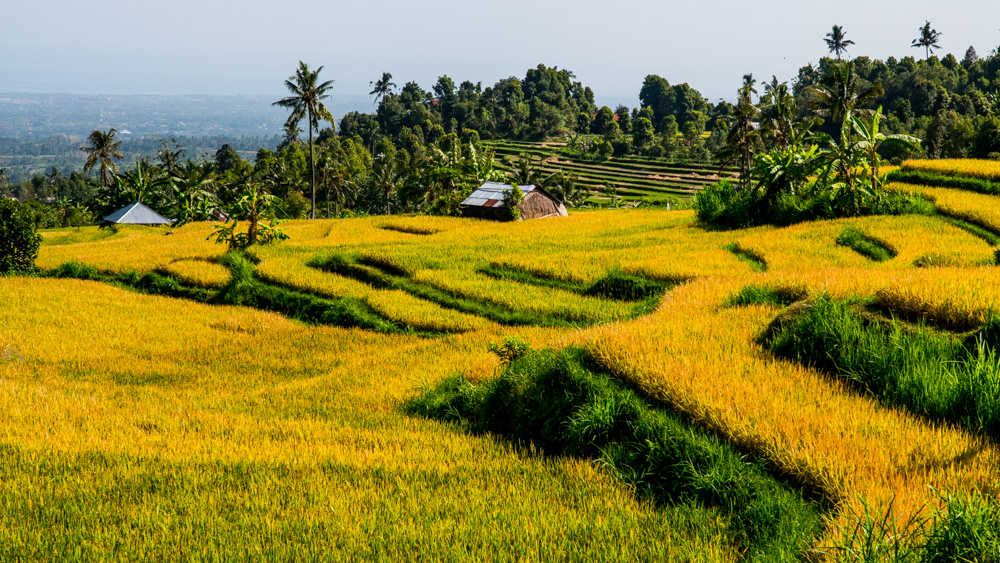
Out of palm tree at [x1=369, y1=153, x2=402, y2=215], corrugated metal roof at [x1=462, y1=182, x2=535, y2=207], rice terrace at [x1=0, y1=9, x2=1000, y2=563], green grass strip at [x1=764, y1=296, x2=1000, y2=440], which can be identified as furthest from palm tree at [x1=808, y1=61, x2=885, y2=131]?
palm tree at [x1=369, y1=153, x2=402, y2=215]

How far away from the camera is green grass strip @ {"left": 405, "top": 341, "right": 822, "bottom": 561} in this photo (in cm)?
375

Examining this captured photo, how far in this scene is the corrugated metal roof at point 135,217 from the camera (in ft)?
120

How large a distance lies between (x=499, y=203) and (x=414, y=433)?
25754 millimetres

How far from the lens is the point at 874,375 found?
5332 mm

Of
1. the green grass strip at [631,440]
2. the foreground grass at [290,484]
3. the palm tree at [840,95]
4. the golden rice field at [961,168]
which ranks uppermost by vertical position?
the palm tree at [840,95]

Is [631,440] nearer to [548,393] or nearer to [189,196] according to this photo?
[548,393]

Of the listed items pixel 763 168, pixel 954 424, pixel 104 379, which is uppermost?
pixel 763 168

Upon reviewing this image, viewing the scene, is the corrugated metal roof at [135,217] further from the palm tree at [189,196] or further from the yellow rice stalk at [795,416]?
the yellow rice stalk at [795,416]

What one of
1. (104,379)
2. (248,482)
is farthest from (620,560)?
(104,379)

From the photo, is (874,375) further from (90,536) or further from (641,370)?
(90,536)

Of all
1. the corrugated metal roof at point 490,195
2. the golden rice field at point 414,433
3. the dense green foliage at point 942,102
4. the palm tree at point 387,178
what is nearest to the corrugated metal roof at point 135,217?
the palm tree at point 387,178

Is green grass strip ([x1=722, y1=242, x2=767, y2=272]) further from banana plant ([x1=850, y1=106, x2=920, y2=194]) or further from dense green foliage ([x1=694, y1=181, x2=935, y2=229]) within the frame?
banana plant ([x1=850, y1=106, x2=920, y2=194])

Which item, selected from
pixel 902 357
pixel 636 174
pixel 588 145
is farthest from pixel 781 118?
pixel 588 145

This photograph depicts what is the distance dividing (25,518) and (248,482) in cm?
134
